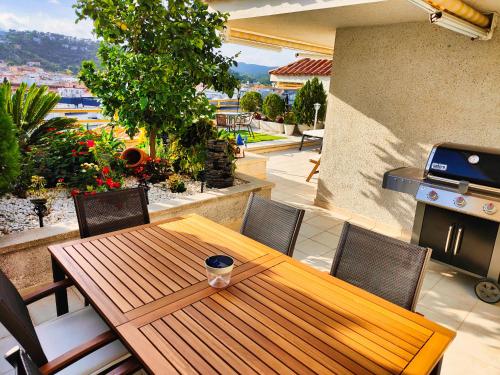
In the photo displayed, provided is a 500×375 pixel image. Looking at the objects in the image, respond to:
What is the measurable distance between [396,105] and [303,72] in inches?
321

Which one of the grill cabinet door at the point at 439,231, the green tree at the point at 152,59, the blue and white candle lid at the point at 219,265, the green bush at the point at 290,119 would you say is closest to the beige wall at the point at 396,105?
the grill cabinet door at the point at 439,231

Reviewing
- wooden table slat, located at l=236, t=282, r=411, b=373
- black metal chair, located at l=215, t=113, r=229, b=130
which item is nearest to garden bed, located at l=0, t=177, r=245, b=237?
wooden table slat, located at l=236, t=282, r=411, b=373

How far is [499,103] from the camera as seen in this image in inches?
148

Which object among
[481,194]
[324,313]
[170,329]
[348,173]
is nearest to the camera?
[170,329]

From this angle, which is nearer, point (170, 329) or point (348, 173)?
point (170, 329)

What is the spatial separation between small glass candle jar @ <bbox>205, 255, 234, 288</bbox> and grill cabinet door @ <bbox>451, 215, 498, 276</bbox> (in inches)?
110

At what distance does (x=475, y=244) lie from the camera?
3.38 m

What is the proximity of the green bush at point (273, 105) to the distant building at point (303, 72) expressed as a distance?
0.70m

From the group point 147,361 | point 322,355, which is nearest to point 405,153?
point 322,355

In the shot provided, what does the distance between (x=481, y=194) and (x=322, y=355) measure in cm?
258

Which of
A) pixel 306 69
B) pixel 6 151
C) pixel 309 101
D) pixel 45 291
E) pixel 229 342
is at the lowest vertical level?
pixel 45 291

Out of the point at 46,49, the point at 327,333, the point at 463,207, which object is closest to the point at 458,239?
the point at 463,207

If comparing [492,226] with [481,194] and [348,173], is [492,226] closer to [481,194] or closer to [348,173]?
[481,194]

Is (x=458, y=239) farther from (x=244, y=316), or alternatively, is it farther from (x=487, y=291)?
(x=244, y=316)
